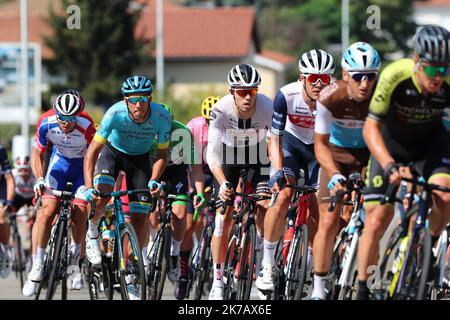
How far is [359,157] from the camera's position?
1112 centimetres

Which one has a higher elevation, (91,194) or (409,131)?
(409,131)

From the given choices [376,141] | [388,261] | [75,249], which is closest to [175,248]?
[75,249]

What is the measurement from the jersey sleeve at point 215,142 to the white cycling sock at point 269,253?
969 mm

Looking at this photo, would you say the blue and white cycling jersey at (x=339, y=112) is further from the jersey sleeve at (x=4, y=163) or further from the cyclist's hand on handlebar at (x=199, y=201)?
the jersey sleeve at (x=4, y=163)

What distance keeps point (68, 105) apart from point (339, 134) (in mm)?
3335

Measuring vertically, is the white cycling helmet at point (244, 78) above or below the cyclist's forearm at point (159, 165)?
above

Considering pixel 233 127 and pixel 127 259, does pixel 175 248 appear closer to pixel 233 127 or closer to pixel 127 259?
pixel 233 127

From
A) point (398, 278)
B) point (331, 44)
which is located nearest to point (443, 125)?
point (398, 278)

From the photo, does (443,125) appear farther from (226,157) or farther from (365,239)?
(226,157)

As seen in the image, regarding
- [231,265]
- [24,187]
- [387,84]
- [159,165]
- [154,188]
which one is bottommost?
[24,187]

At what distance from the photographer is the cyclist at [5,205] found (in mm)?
17688

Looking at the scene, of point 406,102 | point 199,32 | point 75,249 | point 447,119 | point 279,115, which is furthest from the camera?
point 199,32

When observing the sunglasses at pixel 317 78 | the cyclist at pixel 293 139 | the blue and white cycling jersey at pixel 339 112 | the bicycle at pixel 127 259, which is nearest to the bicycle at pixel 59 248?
the bicycle at pixel 127 259

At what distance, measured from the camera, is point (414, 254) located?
9.26 metres
